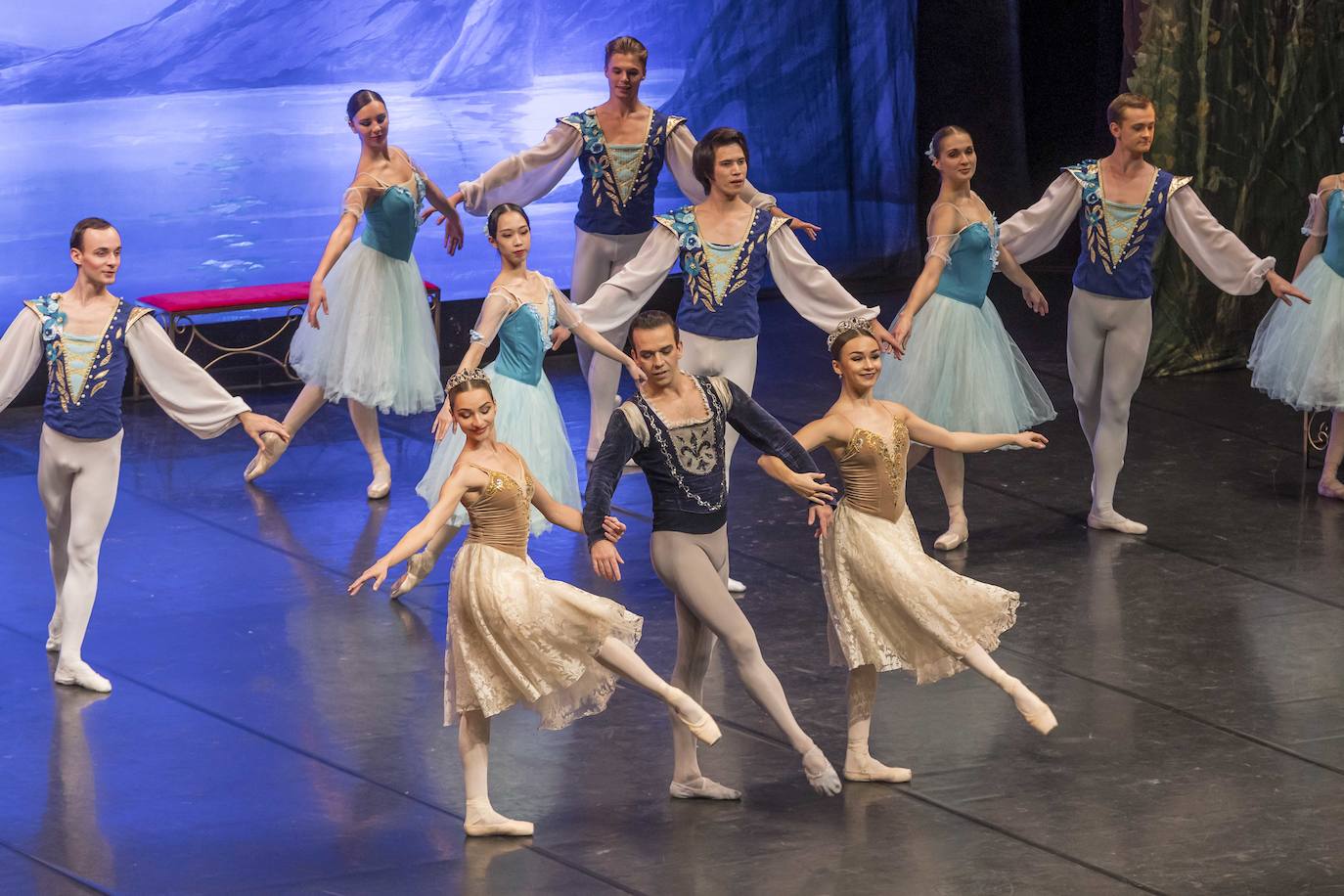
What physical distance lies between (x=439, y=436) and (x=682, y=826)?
1.81 metres

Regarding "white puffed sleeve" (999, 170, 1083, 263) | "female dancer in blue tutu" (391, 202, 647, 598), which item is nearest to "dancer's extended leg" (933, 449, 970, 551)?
"white puffed sleeve" (999, 170, 1083, 263)

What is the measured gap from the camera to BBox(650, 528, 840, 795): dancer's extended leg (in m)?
4.37

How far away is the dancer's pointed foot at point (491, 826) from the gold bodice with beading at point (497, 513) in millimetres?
560

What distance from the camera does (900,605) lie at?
14.7 ft

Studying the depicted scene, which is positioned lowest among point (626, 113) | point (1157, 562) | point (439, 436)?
point (1157, 562)

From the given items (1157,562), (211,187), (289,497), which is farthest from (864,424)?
(211,187)

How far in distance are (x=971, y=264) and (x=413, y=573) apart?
6.85ft

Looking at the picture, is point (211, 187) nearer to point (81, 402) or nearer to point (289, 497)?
point (289, 497)

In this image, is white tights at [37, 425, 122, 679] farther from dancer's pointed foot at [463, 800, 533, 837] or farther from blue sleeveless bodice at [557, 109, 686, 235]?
blue sleeveless bodice at [557, 109, 686, 235]

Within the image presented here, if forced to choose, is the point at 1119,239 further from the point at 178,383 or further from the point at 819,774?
the point at 178,383

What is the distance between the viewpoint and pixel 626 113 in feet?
22.9

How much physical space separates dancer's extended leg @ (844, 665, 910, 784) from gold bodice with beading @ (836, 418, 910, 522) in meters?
0.38

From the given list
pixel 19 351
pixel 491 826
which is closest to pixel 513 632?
pixel 491 826

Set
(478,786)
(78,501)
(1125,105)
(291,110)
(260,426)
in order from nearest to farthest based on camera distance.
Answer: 1. (478,786)
2. (260,426)
3. (78,501)
4. (1125,105)
5. (291,110)
